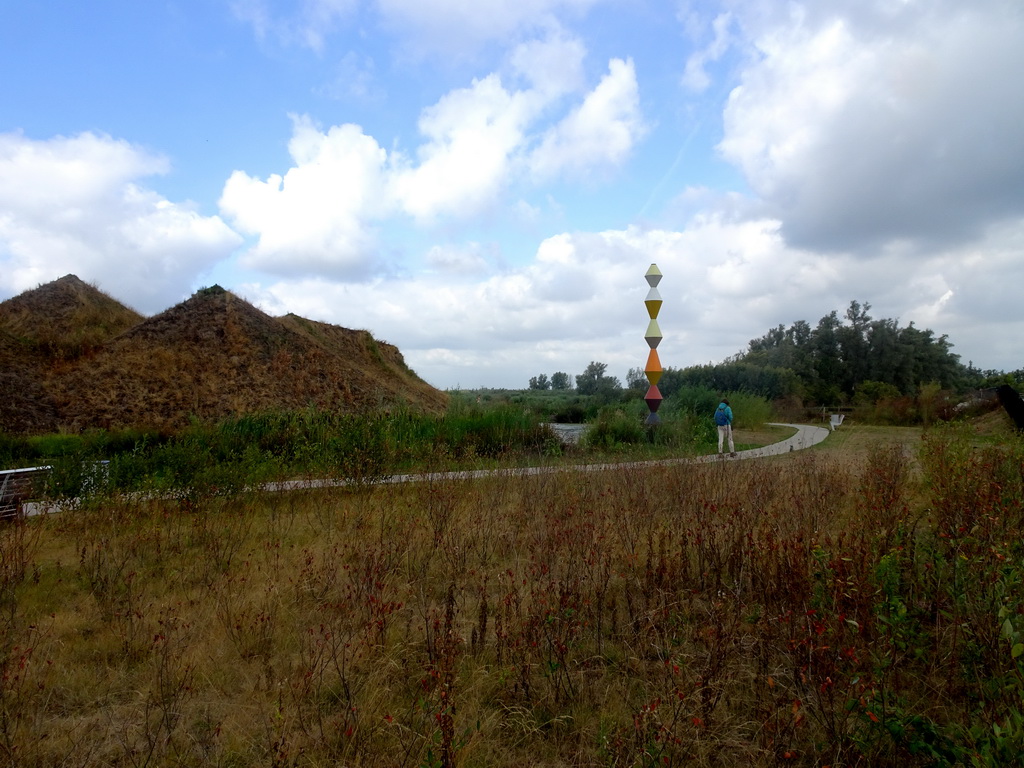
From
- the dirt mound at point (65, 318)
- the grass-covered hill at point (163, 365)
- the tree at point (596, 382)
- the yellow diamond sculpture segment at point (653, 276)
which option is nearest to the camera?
the yellow diamond sculpture segment at point (653, 276)

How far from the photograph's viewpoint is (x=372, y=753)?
9.21 feet

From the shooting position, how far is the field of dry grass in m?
2.78

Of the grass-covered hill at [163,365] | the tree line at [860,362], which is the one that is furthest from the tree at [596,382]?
the grass-covered hill at [163,365]

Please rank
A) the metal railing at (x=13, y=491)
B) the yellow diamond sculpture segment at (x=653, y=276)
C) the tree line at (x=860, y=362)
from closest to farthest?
the metal railing at (x=13, y=491) → the yellow diamond sculpture segment at (x=653, y=276) → the tree line at (x=860, y=362)

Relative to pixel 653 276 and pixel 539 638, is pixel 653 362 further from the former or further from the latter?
pixel 539 638

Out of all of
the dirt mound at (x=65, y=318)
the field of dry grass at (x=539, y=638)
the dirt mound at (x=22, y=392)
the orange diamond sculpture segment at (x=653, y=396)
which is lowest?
the field of dry grass at (x=539, y=638)

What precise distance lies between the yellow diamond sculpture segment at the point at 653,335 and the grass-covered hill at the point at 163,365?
8.74 metres

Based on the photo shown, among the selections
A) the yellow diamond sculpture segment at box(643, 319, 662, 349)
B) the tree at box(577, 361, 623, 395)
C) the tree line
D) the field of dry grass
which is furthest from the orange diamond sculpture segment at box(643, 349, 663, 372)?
the tree line

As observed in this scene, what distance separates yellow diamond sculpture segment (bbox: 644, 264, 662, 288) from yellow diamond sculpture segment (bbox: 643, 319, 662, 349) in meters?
0.71

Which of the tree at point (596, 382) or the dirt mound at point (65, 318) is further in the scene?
the tree at point (596, 382)

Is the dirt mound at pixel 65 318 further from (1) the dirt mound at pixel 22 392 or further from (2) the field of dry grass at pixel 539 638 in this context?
(2) the field of dry grass at pixel 539 638

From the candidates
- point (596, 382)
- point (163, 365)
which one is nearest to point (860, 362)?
point (596, 382)

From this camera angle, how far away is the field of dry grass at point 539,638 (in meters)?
2.78

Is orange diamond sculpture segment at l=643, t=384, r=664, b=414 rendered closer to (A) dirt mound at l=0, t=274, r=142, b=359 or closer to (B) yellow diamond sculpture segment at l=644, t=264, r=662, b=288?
(B) yellow diamond sculpture segment at l=644, t=264, r=662, b=288
